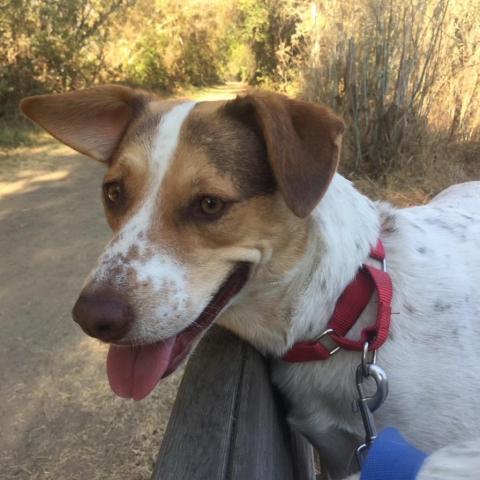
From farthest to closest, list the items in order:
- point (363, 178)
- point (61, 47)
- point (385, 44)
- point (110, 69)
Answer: point (110, 69), point (61, 47), point (363, 178), point (385, 44)

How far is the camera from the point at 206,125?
2.13 m

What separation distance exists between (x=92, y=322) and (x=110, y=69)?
1374 cm

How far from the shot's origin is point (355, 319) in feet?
6.45

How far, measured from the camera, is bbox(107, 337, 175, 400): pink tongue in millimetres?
1854

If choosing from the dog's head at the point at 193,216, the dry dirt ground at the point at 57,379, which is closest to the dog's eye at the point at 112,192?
the dog's head at the point at 193,216

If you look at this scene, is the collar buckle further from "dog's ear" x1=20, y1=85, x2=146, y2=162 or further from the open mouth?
"dog's ear" x1=20, y1=85, x2=146, y2=162

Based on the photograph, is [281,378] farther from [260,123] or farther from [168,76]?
[168,76]

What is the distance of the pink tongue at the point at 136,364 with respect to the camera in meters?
1.85

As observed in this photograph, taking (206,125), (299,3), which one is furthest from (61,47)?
(206,125)

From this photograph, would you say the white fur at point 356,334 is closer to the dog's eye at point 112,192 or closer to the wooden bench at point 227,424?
the wooden bench at point 227,424

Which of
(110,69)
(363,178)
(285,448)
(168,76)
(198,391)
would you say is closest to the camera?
(198,391)

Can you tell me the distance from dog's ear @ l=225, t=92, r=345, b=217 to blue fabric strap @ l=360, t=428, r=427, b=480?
42.8 inches

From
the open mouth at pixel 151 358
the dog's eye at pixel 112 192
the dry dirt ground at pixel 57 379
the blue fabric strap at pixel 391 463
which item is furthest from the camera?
the dry dirt ground at pixel 57 379

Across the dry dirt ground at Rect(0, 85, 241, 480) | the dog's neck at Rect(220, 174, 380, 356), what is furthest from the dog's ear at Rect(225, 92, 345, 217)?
the dry dirt ground at Rect(0, 85, 241, 480)
